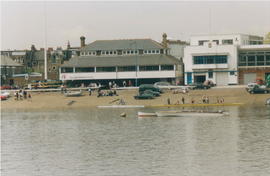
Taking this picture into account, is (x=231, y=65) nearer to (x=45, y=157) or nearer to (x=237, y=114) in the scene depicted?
(x=237, y=114)

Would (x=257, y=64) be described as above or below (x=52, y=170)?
above

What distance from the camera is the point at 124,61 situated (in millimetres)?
162000

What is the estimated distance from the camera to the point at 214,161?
62.8 m

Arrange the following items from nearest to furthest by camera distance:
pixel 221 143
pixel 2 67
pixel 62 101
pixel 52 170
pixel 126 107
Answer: pixel 52 170
pixel 221 143
pixel 126 107
pixel 62 101
pixel 2 67

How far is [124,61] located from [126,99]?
34755mm

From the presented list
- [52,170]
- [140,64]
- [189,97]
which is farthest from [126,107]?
[52,170]

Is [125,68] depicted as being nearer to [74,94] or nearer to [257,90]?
[74,94]

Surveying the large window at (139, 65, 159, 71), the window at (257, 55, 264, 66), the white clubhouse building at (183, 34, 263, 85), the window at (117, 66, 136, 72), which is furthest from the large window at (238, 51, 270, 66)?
the window at (117, 66, 136, 72)

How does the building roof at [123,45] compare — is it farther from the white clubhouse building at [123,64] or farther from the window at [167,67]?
the window at [167,67]

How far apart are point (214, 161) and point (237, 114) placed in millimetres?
42344

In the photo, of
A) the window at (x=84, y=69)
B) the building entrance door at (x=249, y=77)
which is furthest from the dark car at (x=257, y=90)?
the window at (x=84, y=69)

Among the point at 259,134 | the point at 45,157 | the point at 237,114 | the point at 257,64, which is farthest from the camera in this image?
the point at 257,64

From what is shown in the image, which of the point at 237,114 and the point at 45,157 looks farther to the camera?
the point at 237,114

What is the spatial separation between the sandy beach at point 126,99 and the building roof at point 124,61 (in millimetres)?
21052
